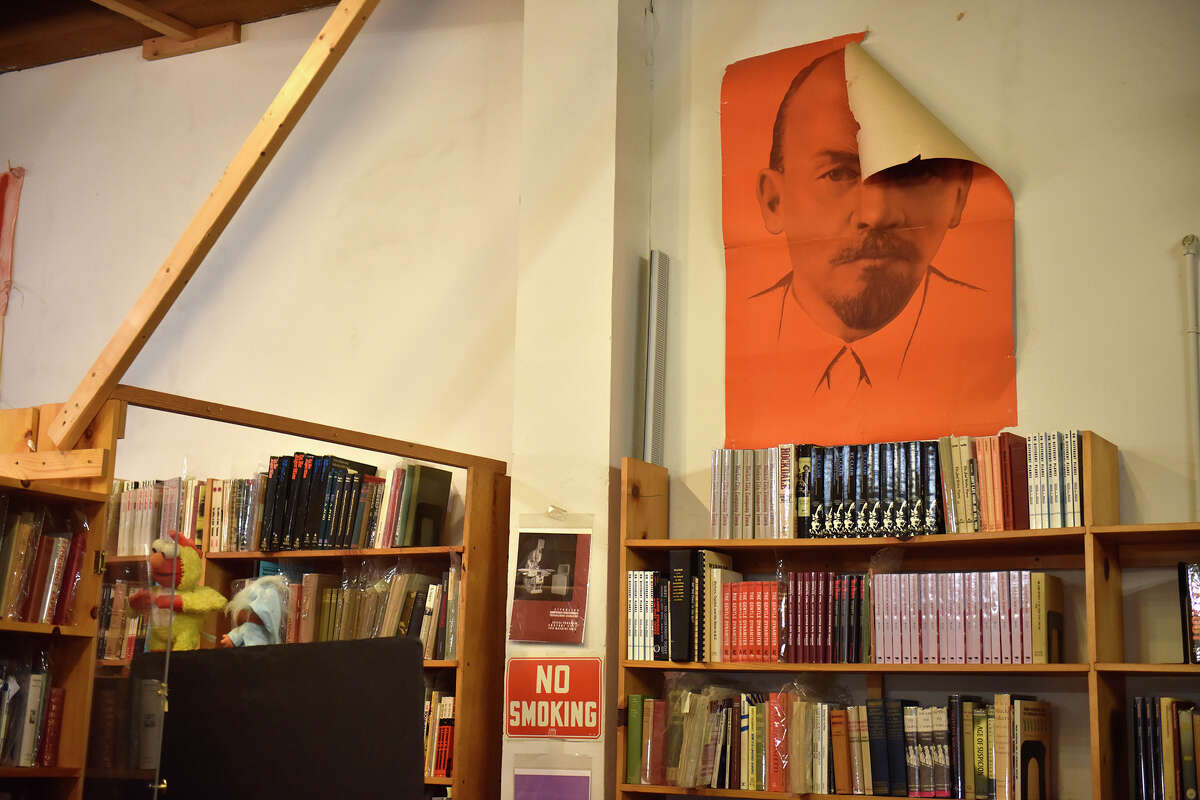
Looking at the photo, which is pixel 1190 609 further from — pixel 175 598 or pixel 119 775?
pixel 175 598

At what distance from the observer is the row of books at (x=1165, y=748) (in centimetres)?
291

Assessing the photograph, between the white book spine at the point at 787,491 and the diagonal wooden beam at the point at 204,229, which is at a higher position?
the diagonal wooden beam at the point at 204,229

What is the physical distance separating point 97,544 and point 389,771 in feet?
4.48

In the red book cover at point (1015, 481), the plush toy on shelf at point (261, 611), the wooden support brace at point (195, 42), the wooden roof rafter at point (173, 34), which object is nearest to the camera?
the red book cover at point (1015, 481)

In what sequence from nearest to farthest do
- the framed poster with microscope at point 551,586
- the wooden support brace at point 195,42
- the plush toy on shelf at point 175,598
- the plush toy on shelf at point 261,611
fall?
the plush toy on shelf at point 175,598
the framed poster with microscope at point 551,586
the plush toy on shelf at point 261,611
the wooden support brace at point 195,42

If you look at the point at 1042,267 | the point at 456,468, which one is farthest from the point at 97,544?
the point at 1042,267

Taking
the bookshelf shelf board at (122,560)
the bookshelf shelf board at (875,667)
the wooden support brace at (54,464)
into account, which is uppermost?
the wooden support brace at (54,464)

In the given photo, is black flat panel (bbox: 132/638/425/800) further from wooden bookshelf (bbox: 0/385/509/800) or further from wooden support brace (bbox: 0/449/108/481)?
wooden support brace (bbox: 0/449/108/481)

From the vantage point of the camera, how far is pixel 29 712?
9.66 ft

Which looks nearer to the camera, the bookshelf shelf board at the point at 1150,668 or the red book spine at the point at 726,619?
the bookshelf shelf board at the point at 1150,668

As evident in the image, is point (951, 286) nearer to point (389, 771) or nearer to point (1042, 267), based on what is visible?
point (1042, 267)

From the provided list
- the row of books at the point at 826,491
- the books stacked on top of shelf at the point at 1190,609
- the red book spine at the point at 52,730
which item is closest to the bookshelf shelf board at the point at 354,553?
the row of books at the point at 826,491

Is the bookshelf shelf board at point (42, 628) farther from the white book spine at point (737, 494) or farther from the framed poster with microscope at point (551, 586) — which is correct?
the white book spine at point (737, 494)

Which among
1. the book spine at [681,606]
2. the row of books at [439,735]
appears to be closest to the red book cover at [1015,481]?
the book spine at [681,606]
